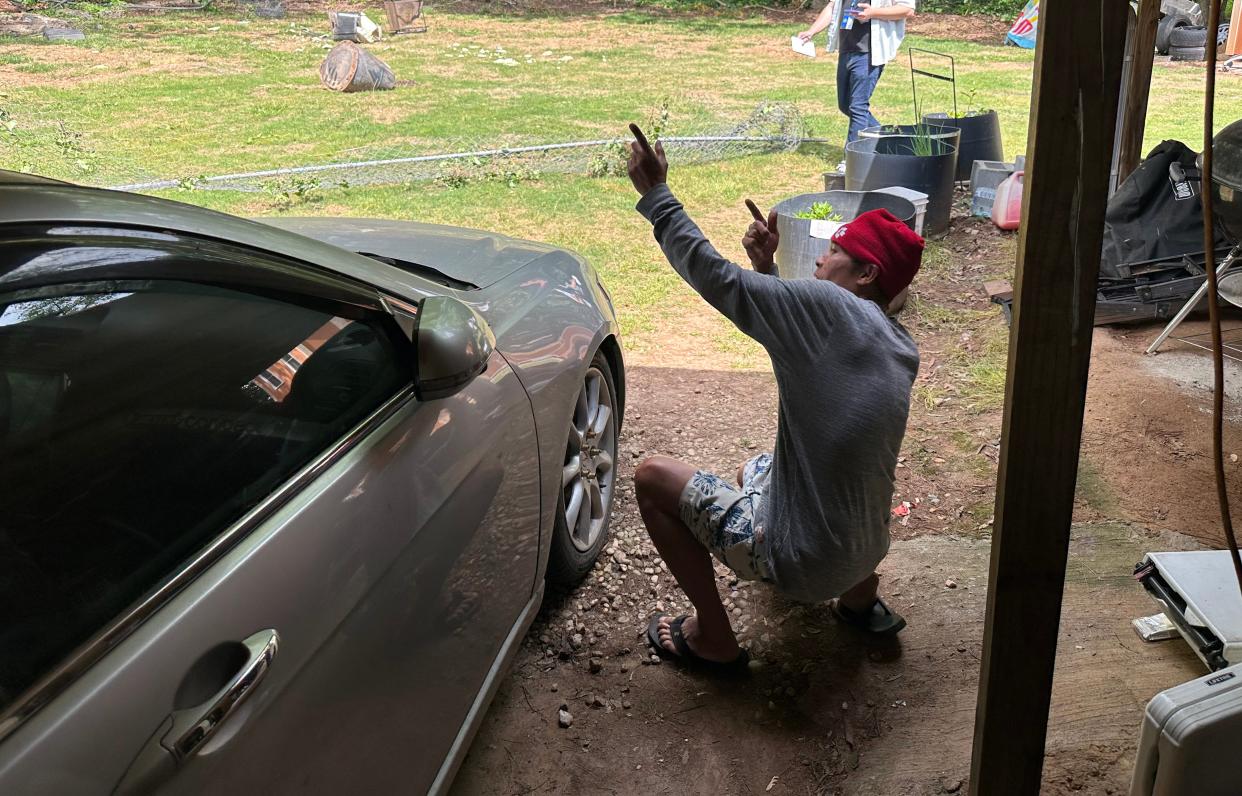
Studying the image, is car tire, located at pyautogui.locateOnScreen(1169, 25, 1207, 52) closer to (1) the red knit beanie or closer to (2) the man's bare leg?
(1) the red knit beanie

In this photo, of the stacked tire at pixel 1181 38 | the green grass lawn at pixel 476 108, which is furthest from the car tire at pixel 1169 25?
the green grass lawn at pixel 476 108

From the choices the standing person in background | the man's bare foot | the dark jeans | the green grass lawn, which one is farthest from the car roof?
the dark jeans

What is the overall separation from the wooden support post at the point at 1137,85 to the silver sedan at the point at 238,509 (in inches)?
189

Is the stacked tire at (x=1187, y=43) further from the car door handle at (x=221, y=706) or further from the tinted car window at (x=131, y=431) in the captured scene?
the car door handle at (x=221, y=706)

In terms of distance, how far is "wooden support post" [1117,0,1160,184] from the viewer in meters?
5.27

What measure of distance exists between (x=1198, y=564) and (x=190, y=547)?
259cm

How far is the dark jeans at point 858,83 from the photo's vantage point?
802cm

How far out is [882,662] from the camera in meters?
2.70

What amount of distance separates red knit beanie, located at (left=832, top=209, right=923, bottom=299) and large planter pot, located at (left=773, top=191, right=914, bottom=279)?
2821 mm

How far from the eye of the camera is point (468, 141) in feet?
Result: 35.8

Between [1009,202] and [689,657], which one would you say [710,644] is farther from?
[1009,202]

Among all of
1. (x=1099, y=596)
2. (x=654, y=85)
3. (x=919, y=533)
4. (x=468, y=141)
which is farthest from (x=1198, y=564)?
(x=654, y=85)

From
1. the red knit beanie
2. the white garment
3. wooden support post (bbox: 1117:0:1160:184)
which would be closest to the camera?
the red knit beanie

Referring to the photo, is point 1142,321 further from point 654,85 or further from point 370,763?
point 654,85
